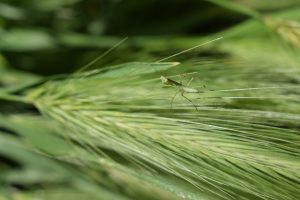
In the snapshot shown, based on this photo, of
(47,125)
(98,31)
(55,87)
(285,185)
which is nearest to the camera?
(285,185)

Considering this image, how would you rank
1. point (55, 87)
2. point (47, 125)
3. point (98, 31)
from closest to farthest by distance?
point (55, 87) < point (47, 125) < point (98, 31)

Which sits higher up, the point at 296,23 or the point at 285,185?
the point at 296,23

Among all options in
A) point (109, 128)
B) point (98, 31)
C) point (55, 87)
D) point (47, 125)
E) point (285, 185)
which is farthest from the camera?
point (98, 31)

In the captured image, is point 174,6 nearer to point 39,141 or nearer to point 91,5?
point 91,5

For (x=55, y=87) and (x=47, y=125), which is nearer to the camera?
(x=55, y=87)

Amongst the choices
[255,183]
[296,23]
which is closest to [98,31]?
A: [296,23]

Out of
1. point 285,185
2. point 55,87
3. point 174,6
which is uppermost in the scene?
point 174,6

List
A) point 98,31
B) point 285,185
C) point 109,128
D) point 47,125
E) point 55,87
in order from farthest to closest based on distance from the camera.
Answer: point 98,31 < point 47,125 < point 55,87 < point 109,128 < point 285,185

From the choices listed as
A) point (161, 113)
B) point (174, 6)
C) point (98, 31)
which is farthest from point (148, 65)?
point (174, 6)

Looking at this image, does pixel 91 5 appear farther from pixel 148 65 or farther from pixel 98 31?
pixel 148 65
